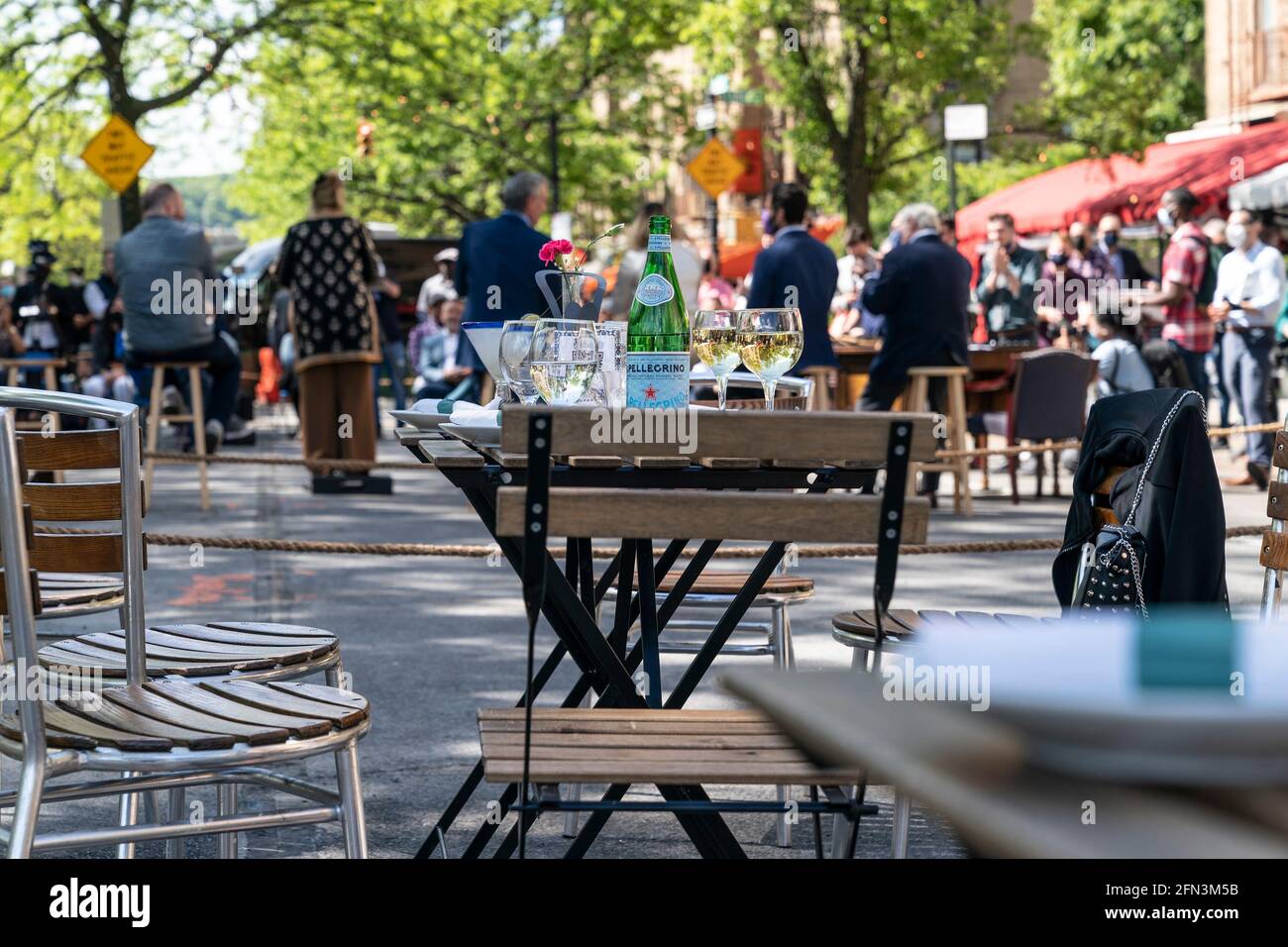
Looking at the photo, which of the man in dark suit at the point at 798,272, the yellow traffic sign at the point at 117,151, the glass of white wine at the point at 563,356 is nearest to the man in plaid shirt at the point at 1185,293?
the man in dark suit at the point at 798,272

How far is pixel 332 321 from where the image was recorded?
38.0ft

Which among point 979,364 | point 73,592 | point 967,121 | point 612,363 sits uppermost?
point 967,121

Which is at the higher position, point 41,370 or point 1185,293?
point 1185,293

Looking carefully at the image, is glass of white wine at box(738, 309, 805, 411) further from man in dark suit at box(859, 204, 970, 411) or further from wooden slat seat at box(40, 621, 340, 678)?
man in dark suit at box(859, 204, 970, 411)

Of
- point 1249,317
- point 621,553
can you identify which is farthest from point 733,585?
point 1249,317

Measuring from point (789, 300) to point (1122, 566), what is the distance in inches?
270

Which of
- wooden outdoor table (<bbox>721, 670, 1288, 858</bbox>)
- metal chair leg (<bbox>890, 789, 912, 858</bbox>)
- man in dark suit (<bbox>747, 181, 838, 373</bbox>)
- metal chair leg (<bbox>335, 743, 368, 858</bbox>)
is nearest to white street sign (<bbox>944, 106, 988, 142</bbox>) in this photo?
man in dark suit (<bbox>747, 181, 838, 373</bbox>)

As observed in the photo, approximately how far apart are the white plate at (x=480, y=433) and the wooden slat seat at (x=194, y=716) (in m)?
0.51

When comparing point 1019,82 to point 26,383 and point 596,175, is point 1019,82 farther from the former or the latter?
point 26,383

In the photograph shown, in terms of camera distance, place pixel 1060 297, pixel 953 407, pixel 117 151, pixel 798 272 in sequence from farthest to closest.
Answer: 1. pixel 1060 297
2. pixel 117 151
3. pixel 953 407
4. pixel 798 272

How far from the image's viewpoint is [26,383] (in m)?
17.6

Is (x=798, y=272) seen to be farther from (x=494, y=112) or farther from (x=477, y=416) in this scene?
(x=494, y=112)

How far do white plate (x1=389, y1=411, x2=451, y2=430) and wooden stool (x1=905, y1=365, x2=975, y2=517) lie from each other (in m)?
7.43

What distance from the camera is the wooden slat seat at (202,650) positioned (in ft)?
11.8
